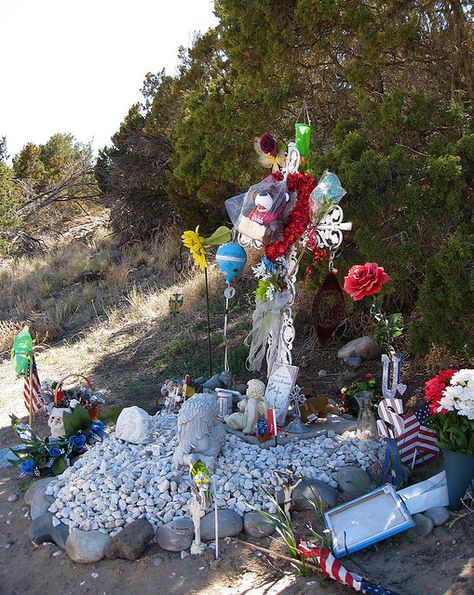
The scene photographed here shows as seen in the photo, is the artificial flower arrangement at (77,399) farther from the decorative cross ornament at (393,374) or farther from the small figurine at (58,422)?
the decorative cross ornament at (393,374)

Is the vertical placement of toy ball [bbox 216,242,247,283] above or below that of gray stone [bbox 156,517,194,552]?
above

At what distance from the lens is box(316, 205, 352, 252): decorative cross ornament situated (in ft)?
15.5

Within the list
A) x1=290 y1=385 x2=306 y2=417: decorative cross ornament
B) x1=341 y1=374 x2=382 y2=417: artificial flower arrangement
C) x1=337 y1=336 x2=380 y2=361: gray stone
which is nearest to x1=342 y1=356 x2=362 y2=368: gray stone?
x1=337 y1=336 x2=380 y2=361: gray stone

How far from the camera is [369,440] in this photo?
15.4 feet

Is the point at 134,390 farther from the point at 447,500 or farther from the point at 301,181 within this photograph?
the point at 447,500

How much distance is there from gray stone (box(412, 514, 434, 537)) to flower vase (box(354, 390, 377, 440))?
1.06 m

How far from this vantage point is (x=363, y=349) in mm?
6441

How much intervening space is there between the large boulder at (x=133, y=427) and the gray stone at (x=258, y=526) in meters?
1.19

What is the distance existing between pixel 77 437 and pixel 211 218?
6.94m

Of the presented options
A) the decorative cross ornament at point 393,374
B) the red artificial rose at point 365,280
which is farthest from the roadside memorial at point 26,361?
the decorative cross ornament at point 393,374

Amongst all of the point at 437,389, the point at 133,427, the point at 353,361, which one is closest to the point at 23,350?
the point at 133,427

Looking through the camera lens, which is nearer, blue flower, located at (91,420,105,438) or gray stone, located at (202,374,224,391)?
blue flower, located at (91,420,105,438)

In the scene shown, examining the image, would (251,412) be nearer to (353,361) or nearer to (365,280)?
(365,280)

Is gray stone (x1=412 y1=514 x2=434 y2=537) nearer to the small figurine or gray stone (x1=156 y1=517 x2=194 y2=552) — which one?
gray stone (x1=156 y1=517 x2=194 y2=552)
